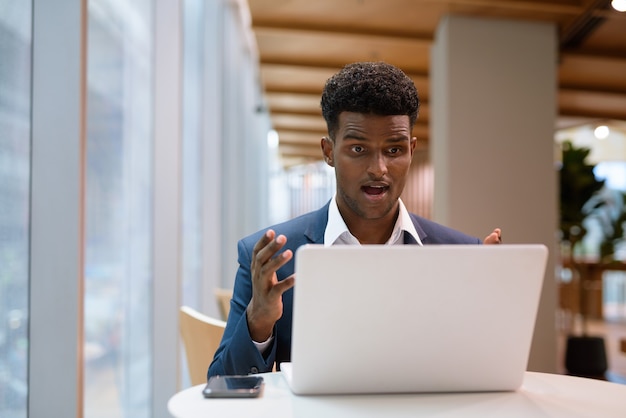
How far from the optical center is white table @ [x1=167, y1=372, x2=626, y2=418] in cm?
101

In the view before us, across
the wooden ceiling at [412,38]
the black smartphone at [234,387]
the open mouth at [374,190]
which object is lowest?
the black smartphone at [234,387]

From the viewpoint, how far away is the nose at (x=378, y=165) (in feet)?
5.01

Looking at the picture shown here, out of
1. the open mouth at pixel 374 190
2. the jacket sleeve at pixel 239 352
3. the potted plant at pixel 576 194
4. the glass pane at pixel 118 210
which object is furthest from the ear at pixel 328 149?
the potted plant at pixel 576 194

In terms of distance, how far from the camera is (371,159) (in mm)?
1535

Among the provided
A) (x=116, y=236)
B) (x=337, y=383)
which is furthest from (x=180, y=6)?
(x=337, y=383)

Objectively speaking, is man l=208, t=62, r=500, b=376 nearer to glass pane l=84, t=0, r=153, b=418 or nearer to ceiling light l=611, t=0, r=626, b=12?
glass pane l=84, t=0, r=153, b=418

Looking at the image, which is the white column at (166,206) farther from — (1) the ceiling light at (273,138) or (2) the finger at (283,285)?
(1) the ceiling light at (273,138)

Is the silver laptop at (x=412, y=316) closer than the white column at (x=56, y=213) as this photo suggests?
Yes

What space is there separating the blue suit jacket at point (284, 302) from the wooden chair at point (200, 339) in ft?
1.23

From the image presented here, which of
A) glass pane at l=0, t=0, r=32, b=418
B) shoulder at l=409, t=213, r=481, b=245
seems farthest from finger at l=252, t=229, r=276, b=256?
glass pane at l=0, t=0, r=32, b=418

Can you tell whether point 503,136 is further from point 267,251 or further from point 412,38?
point 267,251

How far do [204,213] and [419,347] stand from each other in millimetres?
3605

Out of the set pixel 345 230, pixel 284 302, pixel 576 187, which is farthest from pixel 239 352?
pixel 576 187

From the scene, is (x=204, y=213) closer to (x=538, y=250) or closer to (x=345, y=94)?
(x=345, y=94)
